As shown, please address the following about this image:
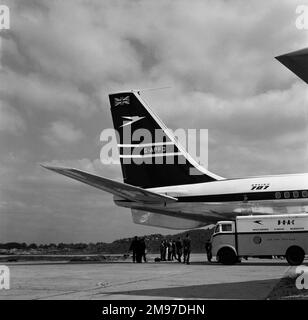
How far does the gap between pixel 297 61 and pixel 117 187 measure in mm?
19078

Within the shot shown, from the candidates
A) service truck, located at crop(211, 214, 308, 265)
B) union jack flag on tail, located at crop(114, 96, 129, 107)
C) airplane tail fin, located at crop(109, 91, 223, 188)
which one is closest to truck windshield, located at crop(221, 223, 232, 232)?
service truck, located at crop(211, 214, 308, 265)

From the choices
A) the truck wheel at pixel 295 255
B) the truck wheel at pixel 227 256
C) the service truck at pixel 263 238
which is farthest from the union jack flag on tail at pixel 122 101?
the truck wheel at pixel 295 255

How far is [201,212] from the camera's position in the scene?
29.1 m

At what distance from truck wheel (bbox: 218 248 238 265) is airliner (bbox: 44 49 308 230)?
3322mm

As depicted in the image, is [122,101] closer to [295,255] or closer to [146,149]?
[146,149]

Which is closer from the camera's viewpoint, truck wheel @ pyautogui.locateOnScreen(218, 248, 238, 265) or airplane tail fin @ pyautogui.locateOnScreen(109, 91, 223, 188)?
truck wheel @ pyautogui.locateOnScreen(218, 248, 238, 265)

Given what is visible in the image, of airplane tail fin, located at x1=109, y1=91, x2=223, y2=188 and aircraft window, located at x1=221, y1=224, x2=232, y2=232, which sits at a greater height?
airplane tail fin, located at x1=109, y1=91, x2=223, y2=188

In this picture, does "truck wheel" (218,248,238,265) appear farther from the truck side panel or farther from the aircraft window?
the aircraft window

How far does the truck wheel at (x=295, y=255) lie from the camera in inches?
910

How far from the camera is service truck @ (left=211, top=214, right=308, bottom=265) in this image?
76.7 feet

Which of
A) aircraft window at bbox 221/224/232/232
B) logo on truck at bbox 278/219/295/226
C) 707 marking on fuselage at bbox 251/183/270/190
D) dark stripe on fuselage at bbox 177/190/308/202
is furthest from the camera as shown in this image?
707 marking on fuselage at bbox 251/183/270/190

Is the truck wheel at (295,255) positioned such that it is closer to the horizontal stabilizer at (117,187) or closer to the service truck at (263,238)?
the service truck at (263,238)
